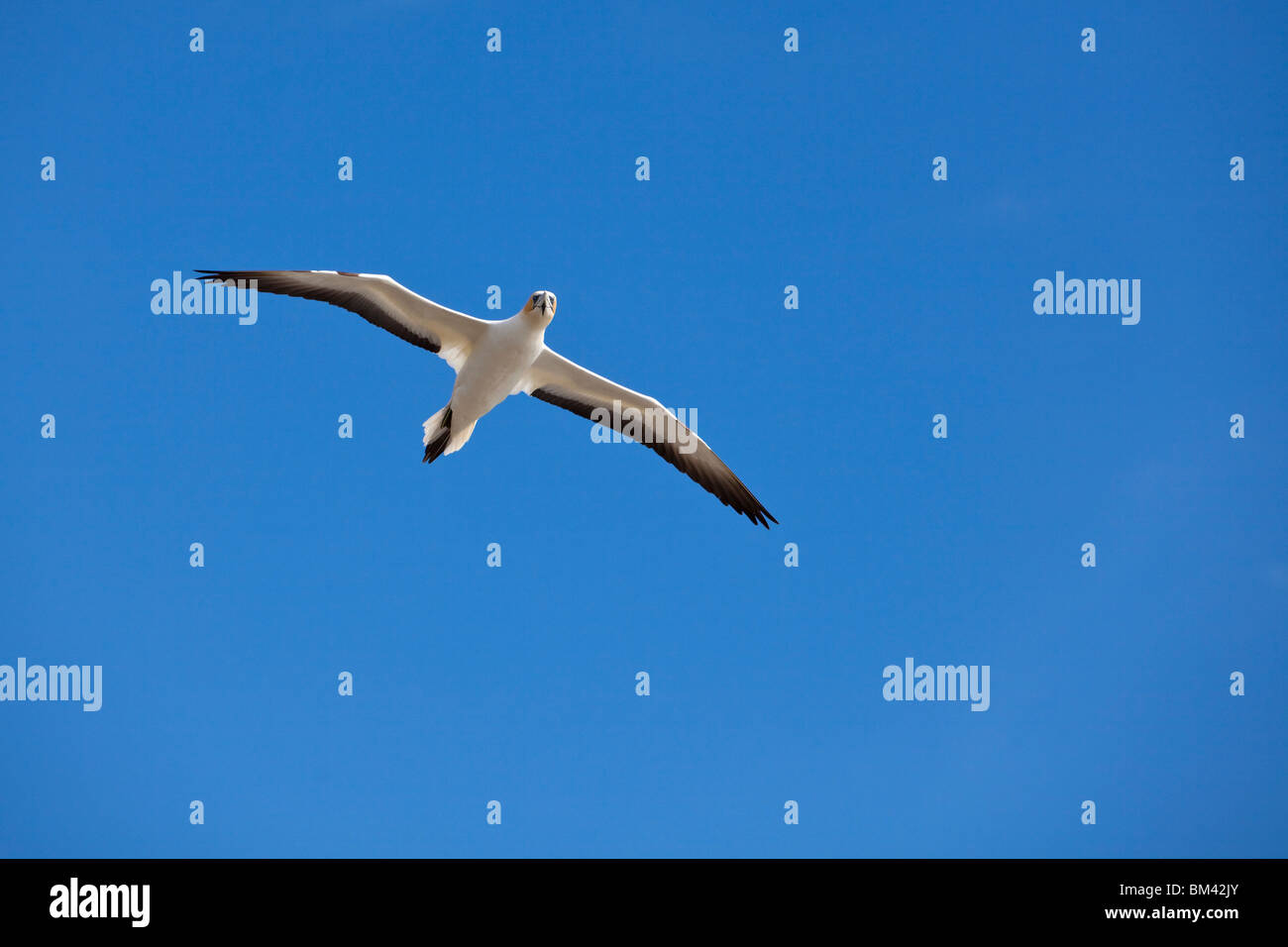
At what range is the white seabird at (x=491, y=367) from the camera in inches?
692

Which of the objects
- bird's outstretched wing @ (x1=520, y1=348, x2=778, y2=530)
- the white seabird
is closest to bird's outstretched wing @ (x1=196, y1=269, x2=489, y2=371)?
the white seabird

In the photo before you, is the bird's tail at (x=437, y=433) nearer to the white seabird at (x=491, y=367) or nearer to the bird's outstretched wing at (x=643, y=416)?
the white seabird at (x=491, y=367)

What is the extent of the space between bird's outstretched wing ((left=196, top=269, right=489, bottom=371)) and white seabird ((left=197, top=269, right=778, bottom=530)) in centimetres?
2

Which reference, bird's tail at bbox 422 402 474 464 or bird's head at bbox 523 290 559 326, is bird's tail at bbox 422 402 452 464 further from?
bird's head at bbox 523 290 559 326

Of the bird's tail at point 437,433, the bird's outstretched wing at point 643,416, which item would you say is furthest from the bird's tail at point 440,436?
the bird's outstretched wing at point 643,416

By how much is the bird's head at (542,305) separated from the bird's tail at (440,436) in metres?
2.07

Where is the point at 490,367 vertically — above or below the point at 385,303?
below

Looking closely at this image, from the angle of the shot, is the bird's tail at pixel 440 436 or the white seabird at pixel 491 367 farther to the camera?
the bird's tail at pixel 440 436

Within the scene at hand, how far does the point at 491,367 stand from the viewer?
1834 cm

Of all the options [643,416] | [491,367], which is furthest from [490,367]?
[643,416]

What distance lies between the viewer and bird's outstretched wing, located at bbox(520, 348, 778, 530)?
64.2 ft

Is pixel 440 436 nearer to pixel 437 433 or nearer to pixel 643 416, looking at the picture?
pixel 437 433

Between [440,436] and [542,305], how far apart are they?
277cm
